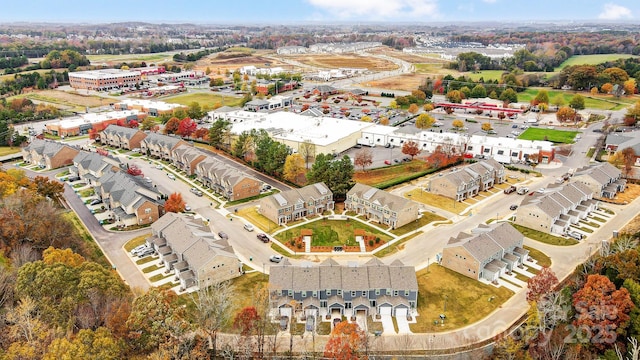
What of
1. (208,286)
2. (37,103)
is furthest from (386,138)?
(37,103)

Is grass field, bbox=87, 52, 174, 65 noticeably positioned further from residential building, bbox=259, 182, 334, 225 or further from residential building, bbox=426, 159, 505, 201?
residential building, bbox=426, 159, 505, 201

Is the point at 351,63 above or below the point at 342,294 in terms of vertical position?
above

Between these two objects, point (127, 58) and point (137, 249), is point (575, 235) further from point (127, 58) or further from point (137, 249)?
point (127, 58)

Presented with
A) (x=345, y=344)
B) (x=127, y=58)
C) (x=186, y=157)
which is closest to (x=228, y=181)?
(x=186, y=157)

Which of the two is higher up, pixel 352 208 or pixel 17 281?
pixel 17 281

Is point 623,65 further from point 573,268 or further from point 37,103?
point 37,103

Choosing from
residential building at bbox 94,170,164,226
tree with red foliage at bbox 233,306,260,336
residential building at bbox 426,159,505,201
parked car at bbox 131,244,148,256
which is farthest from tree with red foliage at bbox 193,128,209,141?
tree with red foliage at bbox 233,306,260,336

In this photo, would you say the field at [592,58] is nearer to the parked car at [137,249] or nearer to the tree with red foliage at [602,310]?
the tree with red foliage at [602,310]
